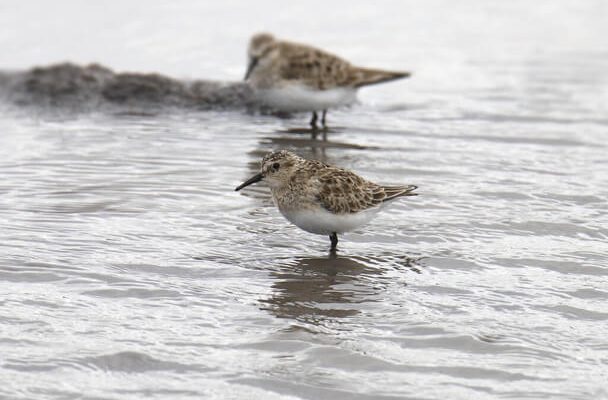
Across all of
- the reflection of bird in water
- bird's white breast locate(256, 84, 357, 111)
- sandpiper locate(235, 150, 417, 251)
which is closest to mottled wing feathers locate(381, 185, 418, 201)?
sandpiper locate(235, 150, 417, 251)

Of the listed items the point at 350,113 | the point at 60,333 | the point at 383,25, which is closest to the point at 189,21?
the point at 383,25

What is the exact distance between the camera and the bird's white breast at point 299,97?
1439 cm

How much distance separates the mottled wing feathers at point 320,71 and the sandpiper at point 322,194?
4.63m

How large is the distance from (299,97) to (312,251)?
5.02m

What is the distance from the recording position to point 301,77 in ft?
47.6

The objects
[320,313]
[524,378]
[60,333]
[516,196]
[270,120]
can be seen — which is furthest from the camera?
[270,120]

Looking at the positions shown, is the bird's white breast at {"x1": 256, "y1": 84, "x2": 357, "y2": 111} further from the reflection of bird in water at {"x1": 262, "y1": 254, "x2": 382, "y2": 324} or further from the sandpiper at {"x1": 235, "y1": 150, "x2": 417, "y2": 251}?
the reflection of bird in water at {"x1": 262, "y1": 254, "x2": 382, "y2": 324}

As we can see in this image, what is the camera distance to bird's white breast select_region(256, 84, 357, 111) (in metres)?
14.4

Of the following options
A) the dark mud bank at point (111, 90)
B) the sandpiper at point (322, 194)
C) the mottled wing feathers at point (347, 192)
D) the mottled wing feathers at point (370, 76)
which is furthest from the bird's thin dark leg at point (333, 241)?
the dark mud bank at point (111, 90)

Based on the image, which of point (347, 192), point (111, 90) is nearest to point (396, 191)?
point (347, 192)

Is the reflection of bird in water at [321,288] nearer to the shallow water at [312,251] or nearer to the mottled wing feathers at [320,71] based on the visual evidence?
the shallow water at [312,251]

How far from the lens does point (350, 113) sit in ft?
50.6

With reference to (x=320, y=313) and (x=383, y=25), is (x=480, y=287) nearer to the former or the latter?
(x=320, y=313)

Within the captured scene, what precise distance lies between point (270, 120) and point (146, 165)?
123 inches
